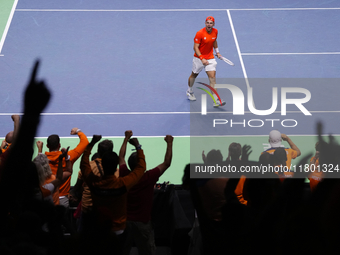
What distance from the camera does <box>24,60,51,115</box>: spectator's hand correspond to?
6.43 feet

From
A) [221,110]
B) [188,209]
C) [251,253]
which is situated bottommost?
[251,253]

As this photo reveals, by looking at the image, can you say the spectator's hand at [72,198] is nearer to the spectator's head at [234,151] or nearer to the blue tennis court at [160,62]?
the spectator's head at [234,151]

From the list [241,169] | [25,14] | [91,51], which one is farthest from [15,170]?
[25,14]

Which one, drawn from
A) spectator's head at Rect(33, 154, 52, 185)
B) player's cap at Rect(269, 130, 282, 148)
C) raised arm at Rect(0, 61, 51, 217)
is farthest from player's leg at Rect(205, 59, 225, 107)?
raised arm at Rect(0, 61, 51, 217)

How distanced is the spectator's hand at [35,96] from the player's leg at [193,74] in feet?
32.4

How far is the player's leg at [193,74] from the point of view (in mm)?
11711

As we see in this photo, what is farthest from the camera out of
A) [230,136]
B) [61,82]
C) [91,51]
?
[91,51]

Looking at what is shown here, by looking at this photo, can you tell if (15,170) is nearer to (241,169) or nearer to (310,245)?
(310,245)

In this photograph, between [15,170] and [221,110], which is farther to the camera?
[221,110]

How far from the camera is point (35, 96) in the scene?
78.3 inches

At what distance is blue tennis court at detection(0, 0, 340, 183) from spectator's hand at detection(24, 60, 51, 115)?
7.28 m

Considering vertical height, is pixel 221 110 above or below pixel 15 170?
above

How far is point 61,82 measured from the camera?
12.9m

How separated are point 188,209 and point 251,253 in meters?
2.73
